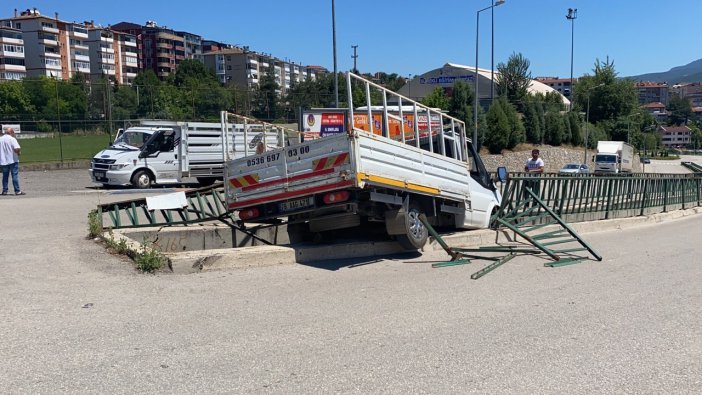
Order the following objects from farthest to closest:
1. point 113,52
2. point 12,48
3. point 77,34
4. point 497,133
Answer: point 113,52, point 77,34, point 12,48, point 497,133

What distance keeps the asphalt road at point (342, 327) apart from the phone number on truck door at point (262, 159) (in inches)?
65.1

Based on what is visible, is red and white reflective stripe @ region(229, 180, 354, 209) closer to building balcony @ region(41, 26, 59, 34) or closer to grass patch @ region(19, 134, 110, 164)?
grass patch @ region(19, 134, 110, 164)

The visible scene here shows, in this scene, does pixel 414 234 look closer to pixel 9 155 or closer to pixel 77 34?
pixel 9 155

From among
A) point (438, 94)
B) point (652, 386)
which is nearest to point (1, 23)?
point (438, 94)

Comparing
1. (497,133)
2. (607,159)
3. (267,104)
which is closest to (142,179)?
(267,104)

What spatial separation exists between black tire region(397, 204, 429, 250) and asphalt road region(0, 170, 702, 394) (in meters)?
0.32

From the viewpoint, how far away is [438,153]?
1048 centimetres

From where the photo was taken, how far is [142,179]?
20656 mm

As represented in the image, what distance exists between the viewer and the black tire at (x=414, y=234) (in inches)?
367

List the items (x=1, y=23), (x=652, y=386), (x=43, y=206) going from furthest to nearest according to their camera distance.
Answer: (x=1, y=23) → (x=43, y=206) → (x=652, y=386)

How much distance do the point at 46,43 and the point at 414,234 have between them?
429 feet

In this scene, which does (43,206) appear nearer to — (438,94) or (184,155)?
(184,155)

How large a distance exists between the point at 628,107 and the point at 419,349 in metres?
96.6

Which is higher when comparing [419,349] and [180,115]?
[180,115]
